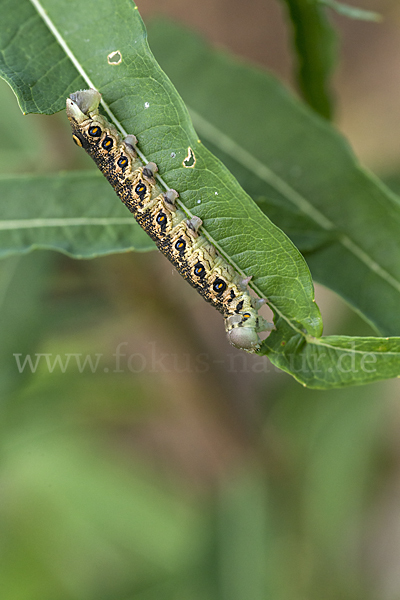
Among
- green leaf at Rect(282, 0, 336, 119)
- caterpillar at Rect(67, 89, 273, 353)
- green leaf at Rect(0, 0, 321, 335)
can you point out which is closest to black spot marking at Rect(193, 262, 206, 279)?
caterpillar at Rect(67, 89, 273, 353)

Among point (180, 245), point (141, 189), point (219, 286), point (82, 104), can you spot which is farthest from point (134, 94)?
point (219, 286)

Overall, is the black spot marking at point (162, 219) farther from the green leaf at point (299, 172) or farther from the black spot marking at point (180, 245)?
the green leaf at point (299, 172)

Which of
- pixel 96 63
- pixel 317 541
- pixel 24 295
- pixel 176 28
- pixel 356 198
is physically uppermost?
pixel 176 28

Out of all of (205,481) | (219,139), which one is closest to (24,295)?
(219,139)

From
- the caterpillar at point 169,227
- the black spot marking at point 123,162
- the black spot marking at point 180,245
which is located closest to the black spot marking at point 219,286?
the caterpillar at point 169,227

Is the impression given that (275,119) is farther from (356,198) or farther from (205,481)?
(205,481)

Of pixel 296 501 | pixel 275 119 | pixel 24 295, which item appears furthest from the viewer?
pixel 296 501

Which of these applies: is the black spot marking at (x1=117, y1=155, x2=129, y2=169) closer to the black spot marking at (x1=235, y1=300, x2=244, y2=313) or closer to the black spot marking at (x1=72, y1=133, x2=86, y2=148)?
the black spot marking at (x1=72, y1=133, x2=86, y2=148)
